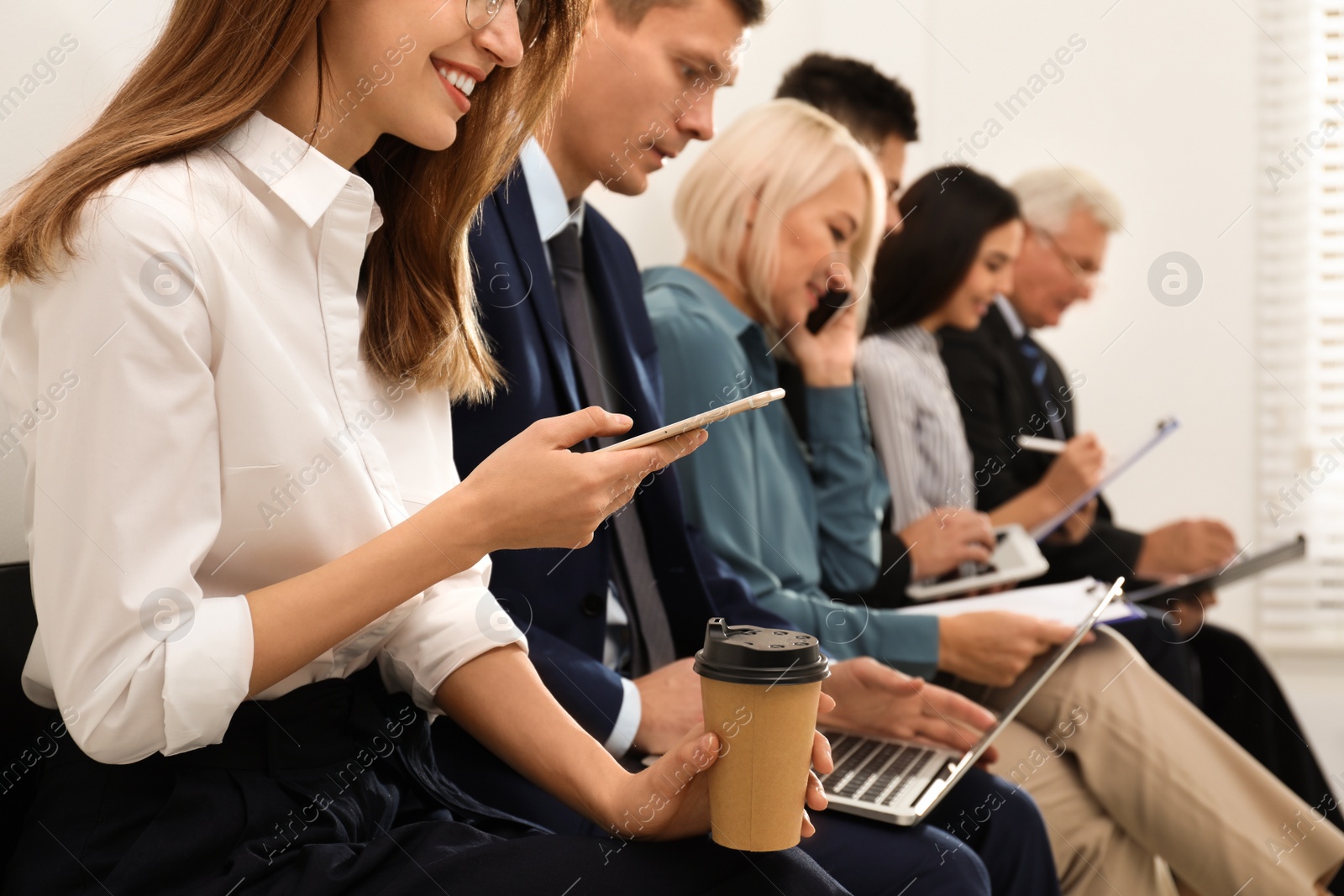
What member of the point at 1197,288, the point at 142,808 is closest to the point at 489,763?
the point at 142,808

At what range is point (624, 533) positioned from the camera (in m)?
1.54

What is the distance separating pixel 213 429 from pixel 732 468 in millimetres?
1044

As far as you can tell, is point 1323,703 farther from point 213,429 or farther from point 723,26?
point 213,429

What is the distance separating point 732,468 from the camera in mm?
1807

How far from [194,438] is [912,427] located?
6.31 ft

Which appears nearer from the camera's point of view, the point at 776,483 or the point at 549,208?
the point at 549,208

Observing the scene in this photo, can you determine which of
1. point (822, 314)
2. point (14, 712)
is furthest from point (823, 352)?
point (14, 712)

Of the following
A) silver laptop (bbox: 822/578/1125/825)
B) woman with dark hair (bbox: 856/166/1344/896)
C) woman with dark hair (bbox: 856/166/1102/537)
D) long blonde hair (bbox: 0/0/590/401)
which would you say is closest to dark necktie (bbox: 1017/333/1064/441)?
woman with dark hair (bbox: 856/166/1102/537)

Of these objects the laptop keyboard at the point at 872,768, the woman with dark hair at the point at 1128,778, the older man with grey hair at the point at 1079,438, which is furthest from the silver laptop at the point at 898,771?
the older man with grey hair at the point at 1079,438

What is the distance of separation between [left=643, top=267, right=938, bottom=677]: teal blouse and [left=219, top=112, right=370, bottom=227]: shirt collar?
2.92 feet

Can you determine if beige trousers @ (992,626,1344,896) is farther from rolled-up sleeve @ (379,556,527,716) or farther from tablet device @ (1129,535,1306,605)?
rolled-up sleeve @ (379,556,527,716)

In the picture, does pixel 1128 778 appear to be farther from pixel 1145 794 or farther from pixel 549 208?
pixel 549 208

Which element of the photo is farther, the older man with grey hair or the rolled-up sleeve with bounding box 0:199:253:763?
the older man with grey hair

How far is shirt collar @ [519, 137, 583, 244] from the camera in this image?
1.51m
